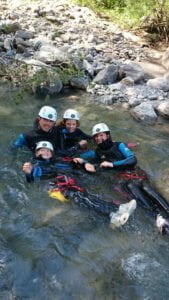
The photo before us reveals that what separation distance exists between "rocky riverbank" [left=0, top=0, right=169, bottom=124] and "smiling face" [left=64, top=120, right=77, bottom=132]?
1.26 m

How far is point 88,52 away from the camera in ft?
40.5

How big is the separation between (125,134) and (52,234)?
3750 mm

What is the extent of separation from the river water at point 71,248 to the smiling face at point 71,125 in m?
0.81

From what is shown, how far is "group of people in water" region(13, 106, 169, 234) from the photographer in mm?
5949

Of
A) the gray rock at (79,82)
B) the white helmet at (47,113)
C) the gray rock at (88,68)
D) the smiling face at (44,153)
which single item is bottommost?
the gray rock at (79,82)

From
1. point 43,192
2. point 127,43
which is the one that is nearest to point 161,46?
point 127,43

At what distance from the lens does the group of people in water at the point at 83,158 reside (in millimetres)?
5949

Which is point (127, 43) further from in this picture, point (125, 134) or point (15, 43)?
point (125, 134)

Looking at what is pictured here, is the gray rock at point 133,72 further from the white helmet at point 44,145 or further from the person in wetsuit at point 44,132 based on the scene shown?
the white helmet at point 44,145

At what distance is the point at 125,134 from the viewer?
28.7 ft

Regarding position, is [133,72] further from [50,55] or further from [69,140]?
[69,140]

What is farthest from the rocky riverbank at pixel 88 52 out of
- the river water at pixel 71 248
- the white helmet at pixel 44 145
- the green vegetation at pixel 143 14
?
the river water at pixel 71 248

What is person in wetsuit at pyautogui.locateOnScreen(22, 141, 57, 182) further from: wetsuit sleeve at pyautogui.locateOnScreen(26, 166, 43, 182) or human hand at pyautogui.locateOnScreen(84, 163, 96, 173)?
human hand at pyautogui.locateOnScreen(84, 163, 96, 173)

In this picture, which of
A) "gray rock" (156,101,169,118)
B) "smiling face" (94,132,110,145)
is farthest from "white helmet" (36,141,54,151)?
"gray rock" (156,101,169,118)
